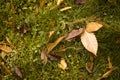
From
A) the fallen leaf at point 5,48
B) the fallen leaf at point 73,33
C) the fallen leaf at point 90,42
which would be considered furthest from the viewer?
the fallen leaf at point 5,48

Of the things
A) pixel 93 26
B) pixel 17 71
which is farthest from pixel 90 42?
pixel 17 71

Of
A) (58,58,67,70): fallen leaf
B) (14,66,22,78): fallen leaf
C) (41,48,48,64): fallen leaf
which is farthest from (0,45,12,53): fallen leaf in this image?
(58,58,67,70): fallen leaf

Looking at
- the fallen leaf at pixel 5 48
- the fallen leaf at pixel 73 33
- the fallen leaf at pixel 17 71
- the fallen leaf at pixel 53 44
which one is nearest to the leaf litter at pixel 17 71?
the fallen leaf at pixel 17 71

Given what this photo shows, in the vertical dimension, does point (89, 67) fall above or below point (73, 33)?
below

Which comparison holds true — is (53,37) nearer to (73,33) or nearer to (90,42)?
(73,33)

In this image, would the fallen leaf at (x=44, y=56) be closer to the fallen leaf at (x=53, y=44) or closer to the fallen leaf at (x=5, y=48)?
the fallen leaf at (x=53, y=44)

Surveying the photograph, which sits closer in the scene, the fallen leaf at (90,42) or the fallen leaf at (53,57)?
the fallen leaf at (90,42)

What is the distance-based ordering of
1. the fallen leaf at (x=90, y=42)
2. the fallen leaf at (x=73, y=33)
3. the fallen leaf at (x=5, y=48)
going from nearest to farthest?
the fallen leaf at (x=90, y=42) < the fallen leaf at (x=73, y=33) < the fallen leaf at (x=5, y=48)

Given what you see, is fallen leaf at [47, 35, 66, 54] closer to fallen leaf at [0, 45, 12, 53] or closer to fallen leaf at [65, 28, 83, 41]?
fallen leaf at [65, 28, 83, 41]
